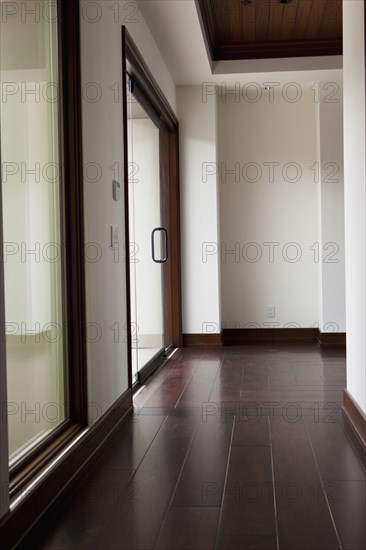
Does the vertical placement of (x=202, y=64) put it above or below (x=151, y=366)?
above

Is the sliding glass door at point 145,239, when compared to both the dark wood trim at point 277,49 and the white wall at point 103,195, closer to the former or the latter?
the dark wood trim at point 277,49

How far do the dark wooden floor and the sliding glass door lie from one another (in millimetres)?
972

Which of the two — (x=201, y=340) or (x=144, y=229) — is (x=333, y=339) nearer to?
(x=201, y=340)

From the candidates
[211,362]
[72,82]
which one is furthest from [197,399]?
[72,82]

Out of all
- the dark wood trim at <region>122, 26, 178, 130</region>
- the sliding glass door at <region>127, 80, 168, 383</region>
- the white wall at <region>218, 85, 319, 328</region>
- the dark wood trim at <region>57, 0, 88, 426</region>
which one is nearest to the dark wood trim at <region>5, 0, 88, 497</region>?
the dark wood trim at <region>57, 0, 88, 426</region>

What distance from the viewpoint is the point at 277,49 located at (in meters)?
5.05

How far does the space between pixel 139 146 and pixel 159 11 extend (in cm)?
108

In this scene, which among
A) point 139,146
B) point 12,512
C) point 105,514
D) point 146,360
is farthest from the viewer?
point 139,146

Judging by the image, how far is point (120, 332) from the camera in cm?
294

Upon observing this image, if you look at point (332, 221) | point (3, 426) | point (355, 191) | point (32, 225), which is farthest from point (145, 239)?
point (3, 426)

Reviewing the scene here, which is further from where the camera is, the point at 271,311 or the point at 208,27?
the point at 271,311

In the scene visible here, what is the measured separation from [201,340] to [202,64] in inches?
89.7

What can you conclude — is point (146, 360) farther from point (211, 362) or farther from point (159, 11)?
point (159, 11)

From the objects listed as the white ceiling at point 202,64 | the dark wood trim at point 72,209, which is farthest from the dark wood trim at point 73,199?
the white ceiling at point 202,64
